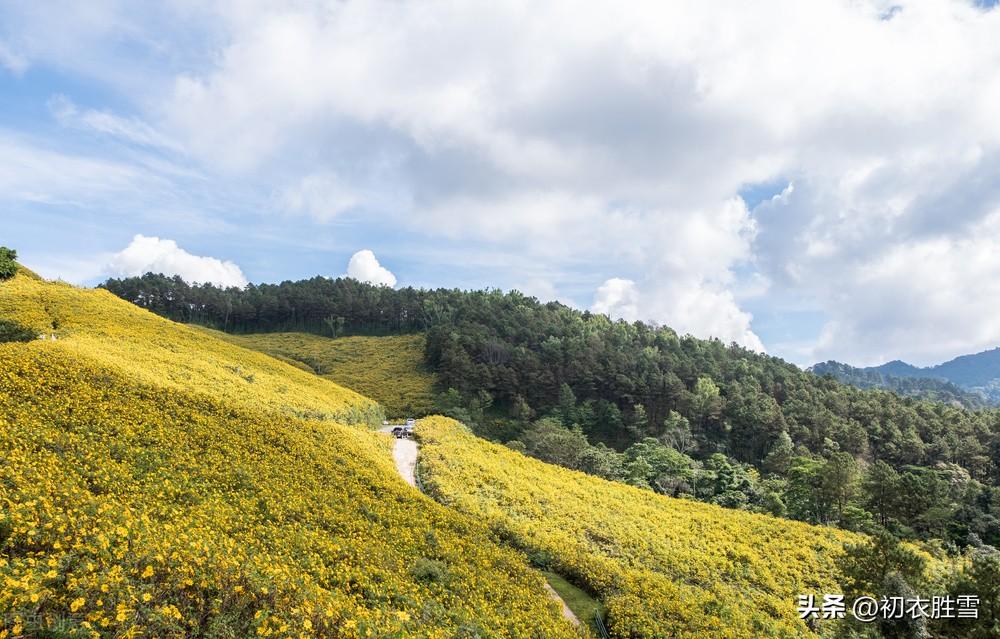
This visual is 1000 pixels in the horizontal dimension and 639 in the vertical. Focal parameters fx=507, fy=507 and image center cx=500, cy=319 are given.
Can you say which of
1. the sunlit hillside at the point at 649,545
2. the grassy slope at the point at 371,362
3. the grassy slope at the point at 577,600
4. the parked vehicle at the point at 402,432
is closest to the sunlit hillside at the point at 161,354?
the parked vehicle at the point at 402,432

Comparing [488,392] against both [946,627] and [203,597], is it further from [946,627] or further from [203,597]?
[203,597]

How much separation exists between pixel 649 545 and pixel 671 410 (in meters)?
60.9

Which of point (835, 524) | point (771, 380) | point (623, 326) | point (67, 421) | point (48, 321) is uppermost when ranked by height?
point (623, 326)

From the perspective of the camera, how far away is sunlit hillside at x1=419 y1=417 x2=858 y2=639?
1761 cm

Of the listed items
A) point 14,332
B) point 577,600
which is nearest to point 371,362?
point 14,332

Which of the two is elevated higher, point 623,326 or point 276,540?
point 623,326

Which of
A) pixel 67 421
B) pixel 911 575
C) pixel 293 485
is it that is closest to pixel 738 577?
pixel 911 575

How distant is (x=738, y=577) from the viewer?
23.2 m

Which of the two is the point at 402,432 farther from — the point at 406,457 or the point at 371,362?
the point at 371,362

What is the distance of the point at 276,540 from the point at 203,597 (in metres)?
3.90

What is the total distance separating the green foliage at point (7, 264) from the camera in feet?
136

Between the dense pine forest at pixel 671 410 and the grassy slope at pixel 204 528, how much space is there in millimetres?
36513

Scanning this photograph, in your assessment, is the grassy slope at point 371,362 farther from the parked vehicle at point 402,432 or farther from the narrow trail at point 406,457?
the narrow trail at point 406,457

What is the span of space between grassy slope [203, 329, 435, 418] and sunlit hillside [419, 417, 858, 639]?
115 feet
